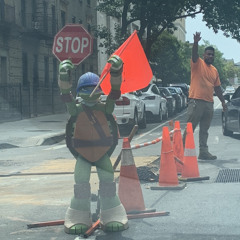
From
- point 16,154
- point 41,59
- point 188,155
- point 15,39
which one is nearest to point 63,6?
point 41,59

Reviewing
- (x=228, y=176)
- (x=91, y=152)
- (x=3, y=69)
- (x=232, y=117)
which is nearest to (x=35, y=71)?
(x=3, y=69)

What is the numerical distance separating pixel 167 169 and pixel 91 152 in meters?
2.15

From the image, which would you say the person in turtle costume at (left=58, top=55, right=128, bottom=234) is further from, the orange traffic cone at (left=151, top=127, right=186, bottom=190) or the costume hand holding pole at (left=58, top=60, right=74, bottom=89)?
the orange traffic cone at (left=151, top=127, right=186, bottom=190)

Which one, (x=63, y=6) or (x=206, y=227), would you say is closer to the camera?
(x=206, y=227)

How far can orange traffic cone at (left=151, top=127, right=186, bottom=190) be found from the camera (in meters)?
7.23

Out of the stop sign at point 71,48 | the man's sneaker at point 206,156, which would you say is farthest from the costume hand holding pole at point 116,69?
the stop sign at point 71,48

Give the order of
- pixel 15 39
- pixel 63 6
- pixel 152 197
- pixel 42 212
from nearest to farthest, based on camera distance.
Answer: pixel 42 212, pixel 152 197, pixel 15 39, pixel 63 6

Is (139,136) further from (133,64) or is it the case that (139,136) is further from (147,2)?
(147,2)

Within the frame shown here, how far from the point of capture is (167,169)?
7254 millimetres

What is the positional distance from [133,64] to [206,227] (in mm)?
1784

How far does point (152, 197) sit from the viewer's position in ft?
22.2

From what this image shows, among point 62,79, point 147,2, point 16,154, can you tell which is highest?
point 147,2

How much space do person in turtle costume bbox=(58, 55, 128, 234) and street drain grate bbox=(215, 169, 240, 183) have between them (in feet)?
9.18

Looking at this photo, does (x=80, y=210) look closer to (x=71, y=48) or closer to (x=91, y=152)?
(x=91, y=152)
